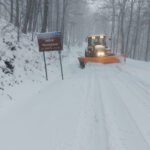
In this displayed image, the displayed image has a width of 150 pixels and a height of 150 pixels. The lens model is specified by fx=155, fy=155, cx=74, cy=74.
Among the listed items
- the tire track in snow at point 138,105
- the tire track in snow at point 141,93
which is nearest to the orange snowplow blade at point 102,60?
the tire track in snow at point 141,93

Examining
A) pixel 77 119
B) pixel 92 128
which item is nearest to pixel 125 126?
pixel 92 128

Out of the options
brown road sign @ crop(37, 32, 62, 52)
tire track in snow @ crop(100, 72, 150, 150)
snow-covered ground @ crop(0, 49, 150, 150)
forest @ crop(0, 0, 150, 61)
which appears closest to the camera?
tire track in snow @ crop(100, 72, 150, 150)

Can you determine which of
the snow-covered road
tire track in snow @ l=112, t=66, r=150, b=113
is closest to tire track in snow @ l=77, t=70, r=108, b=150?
the snow-covered road

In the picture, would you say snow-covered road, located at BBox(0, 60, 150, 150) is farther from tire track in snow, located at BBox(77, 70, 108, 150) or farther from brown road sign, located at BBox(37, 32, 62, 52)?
brown road sign, located at BBox(37, 32, 62, 52)

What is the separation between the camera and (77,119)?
3.79 metres

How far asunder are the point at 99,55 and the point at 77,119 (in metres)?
9.39

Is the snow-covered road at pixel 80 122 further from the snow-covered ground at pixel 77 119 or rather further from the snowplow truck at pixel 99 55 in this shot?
the snowplow truck at pixel 99 55

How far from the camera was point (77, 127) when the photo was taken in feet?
11.2

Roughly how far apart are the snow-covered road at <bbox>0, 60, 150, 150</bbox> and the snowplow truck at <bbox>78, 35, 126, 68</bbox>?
238 inches

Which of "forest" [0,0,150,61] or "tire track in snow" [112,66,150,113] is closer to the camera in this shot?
"tire track in snow" [112,66,150,113]

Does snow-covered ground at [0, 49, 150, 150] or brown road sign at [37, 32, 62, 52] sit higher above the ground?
brown road sign at [37, 32, 62, 52]

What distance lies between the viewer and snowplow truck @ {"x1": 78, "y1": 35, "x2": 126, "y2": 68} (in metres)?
11.7

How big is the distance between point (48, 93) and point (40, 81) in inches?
61.1

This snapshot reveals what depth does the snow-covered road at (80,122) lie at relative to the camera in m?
2.92
